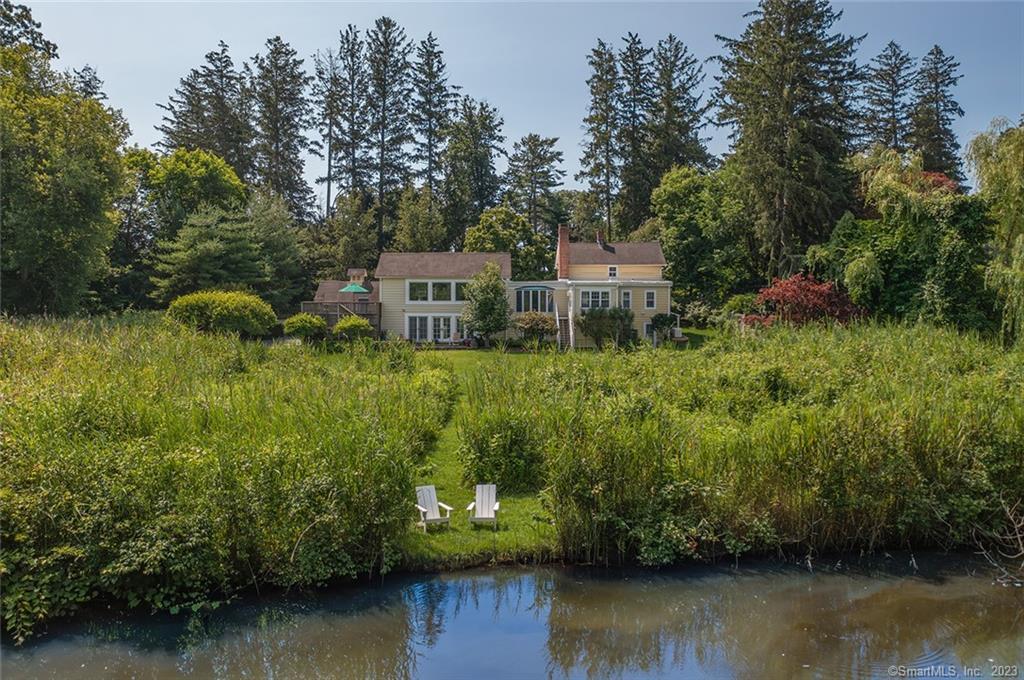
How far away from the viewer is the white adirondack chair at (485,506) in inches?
365

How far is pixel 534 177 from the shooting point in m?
48.0

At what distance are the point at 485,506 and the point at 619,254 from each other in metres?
26.5

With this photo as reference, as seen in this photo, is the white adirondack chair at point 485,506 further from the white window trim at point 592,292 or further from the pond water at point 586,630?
the white window trim at point 592,292

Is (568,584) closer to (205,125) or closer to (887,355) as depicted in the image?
(887,355)

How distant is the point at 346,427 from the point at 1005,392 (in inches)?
409

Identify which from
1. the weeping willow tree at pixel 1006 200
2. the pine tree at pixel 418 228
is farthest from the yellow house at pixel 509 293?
the weeping willow tree at pixel 1006 200

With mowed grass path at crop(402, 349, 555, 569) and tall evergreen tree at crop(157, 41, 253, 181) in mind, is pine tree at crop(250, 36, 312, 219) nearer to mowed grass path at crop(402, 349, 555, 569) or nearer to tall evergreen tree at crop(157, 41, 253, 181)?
tall evergreen tree at crop(157, 41, 253, 181)

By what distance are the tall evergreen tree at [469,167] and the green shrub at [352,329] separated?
59.3ft

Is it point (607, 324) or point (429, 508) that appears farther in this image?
point (607, 324)

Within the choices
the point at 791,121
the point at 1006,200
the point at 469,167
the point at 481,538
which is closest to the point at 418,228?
the point at 469,167

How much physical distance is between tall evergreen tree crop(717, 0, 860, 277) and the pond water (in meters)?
23.9

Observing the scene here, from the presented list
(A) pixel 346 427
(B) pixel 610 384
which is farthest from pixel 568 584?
(B) pixel 610 384

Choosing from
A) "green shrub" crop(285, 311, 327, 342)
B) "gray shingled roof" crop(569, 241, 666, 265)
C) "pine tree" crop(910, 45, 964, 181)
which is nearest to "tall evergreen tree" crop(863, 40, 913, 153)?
"pine tree" crop(910, 45, 964, 181)

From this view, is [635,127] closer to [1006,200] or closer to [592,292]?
[592,292]
